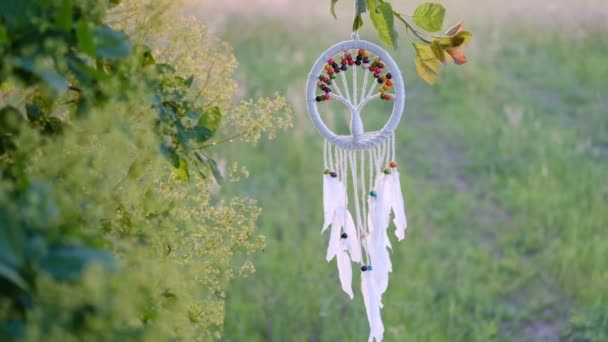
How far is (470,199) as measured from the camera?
4.74 meters

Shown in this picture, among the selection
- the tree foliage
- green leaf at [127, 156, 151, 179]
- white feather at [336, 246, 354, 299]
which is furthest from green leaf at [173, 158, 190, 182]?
white feather at [336, 246, 354, 299]

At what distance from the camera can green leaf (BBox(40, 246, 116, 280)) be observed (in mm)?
988

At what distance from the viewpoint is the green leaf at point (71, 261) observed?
99 centimetres

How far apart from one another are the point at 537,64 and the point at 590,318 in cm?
348

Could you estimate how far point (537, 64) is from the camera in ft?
21.2

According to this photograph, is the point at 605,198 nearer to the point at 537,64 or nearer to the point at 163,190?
the point at 537,64

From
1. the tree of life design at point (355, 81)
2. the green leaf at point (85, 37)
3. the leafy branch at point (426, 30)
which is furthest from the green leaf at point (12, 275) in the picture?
the tree of life design at point (355, 81)

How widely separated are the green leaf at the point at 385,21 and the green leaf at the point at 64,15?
785 mm

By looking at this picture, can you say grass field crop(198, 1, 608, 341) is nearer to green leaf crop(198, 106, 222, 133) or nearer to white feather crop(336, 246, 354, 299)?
white feather crop(336, 246, 354, 299)

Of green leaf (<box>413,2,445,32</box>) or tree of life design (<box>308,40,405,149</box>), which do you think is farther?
tree of life design (<box>308,40,405,149</box>)

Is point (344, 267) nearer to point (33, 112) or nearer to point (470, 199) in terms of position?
point (33, 112)

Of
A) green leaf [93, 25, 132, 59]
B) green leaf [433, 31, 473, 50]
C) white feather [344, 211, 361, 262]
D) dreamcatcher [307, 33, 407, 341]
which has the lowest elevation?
white feather [344, 211, 361, 262]

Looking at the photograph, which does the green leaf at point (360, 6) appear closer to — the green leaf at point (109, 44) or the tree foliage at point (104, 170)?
the tree foliage at point (104, 170)

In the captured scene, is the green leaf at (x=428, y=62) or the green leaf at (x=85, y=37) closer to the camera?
the green leaf at (x=85, y=37)
